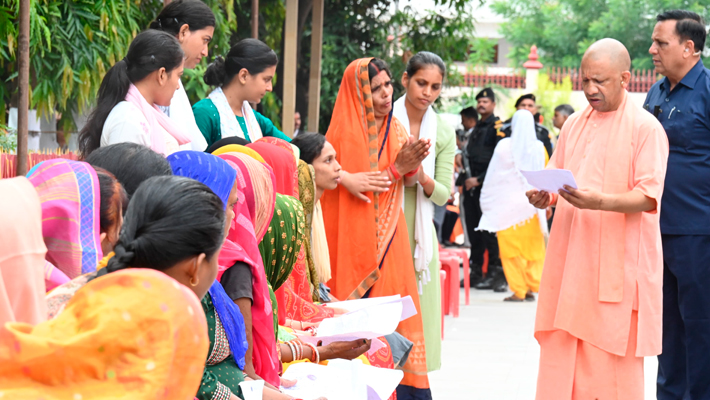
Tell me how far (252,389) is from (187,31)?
2.01m

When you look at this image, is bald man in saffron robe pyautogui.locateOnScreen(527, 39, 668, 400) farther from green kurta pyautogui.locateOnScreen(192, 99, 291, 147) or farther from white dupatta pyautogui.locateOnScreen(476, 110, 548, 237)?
white dupatta pyautogui.locateOnScreen(476, 110, 548, 237)

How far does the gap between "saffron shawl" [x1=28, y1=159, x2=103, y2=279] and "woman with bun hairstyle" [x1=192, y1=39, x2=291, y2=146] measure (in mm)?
1923

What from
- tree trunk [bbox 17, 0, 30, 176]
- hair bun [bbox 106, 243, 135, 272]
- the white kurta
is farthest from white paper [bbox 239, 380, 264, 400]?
tree trunk [bbox 17, 0, 30, 176]

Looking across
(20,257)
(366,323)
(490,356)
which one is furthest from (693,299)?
(20,257)

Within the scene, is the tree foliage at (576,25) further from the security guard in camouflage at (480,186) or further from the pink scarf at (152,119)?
the pink scarf at (152,119)

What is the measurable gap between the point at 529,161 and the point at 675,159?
3.91 m

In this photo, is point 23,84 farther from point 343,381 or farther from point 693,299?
point 693,299

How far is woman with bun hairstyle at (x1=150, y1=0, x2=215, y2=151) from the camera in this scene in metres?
3.54

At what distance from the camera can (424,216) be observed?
4145 millimetres

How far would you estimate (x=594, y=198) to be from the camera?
326 cm

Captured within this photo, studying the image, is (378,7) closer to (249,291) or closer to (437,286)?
(437,286)

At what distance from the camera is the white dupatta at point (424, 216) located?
411cm

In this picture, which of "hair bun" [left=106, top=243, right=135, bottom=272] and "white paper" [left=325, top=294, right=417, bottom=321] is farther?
"white paper" [left=325, top=294, right=417, bottom=321]

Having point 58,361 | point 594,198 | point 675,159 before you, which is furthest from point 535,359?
point 58,361
